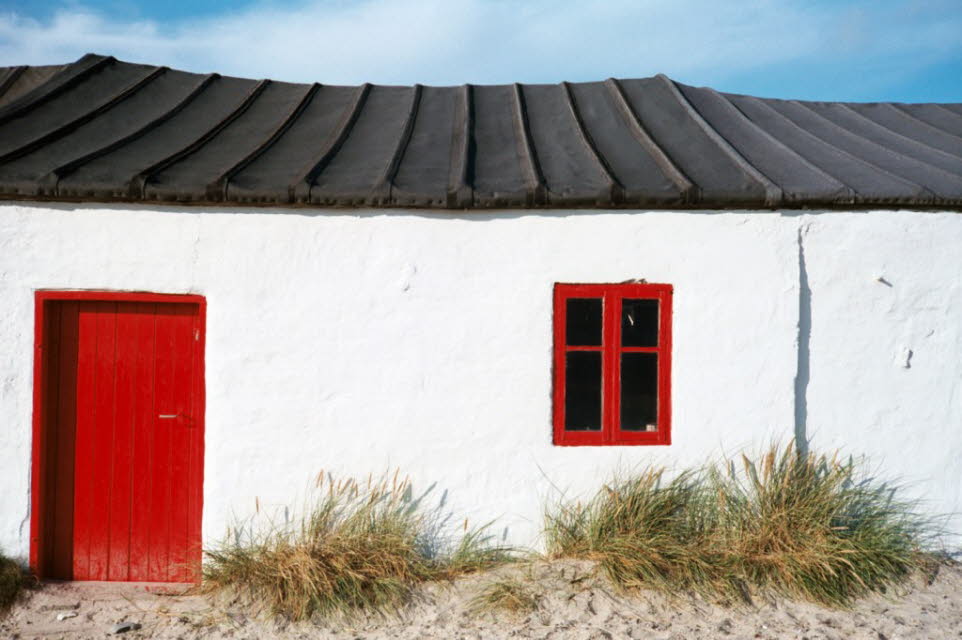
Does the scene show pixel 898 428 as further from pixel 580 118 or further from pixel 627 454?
pixel 580 118

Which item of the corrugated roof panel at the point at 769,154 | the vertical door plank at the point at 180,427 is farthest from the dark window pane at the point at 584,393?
the vertical door plank at the point at 180,427

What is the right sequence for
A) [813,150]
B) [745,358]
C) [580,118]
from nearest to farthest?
[745,358], [813,150], [580,118]

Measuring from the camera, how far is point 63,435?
564 centimetres

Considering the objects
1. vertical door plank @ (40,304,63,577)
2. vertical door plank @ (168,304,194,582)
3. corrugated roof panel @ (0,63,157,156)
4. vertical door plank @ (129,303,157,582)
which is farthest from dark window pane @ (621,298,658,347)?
corrugated roof panel @ (0,63,157,156)

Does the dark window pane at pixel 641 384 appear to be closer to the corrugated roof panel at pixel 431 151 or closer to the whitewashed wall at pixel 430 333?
the whitewashed wall at pixel 430 333

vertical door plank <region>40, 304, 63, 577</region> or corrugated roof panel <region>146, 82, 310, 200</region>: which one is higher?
corrugated roof panel <region>146, 82, 310, 200</region>

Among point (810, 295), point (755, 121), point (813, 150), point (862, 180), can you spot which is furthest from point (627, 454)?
point (755, 121)

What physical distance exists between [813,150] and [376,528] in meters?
5.30

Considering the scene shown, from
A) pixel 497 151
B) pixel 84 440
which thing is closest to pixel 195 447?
pixel 84 440

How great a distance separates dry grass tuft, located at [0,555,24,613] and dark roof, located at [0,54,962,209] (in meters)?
2.75

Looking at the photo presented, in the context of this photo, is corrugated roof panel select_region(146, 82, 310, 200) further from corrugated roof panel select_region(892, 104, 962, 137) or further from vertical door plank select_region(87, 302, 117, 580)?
corrugated roof panel select_region(892, 104, 962, 137)

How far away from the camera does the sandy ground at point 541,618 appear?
4816mm

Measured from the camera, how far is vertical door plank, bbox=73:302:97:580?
5.64 metres

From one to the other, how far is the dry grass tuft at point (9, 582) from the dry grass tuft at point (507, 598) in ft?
10.8
